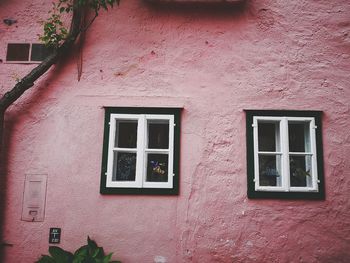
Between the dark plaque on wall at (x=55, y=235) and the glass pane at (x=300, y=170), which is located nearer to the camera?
the dark plaque on wall at (x=55, y=235)

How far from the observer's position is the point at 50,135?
4613 mm

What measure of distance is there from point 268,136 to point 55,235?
358 cm

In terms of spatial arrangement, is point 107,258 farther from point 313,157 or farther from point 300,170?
point 313,157

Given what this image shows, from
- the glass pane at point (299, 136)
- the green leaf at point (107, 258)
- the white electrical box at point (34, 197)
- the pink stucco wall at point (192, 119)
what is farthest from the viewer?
the glass pane at point (299, 136)

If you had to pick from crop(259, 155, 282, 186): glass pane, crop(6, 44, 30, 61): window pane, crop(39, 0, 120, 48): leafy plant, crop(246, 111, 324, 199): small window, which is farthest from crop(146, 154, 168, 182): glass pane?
crop(6, 44, 30, 61): window pane

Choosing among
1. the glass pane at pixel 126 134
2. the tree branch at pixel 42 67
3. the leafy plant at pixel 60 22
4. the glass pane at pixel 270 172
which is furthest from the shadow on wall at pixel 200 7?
the glass pane at pixel 270 172

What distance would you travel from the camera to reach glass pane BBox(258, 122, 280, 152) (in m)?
4.72

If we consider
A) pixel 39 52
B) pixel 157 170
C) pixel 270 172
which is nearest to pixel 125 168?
pixel 157 170

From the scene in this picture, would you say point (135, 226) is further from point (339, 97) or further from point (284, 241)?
point (339, 97)

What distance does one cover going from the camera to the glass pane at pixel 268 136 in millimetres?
4719

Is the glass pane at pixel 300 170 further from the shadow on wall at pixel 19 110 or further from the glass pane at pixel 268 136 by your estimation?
the shadow on wall at pixel 19 110

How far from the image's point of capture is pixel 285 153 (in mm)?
4434

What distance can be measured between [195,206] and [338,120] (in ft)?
8.38

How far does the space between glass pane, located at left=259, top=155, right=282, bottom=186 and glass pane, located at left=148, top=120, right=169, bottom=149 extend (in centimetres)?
153
